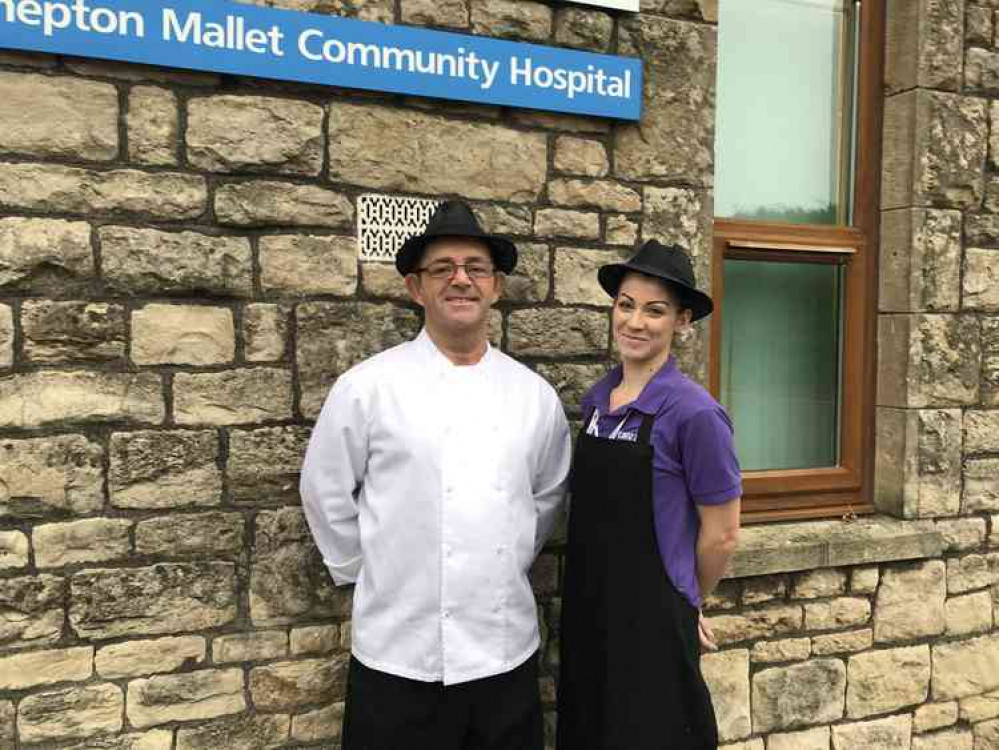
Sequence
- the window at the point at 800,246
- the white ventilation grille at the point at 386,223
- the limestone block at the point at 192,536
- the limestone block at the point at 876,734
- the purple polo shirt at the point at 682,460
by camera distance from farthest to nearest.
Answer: the window at the point at 800,246
the limestone block at the point at 876,734
the white ventilation grille at the point at 386,223
the limestone block at the point at 192,536
the purple polo shirt at the point at 682,460

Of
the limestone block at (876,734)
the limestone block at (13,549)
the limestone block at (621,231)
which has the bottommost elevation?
the limestone block at (876,734)

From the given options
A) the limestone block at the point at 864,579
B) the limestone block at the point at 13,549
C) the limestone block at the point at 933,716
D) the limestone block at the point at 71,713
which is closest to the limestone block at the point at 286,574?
the limestone block at the point at 71,713

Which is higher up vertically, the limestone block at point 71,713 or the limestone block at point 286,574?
the limestone block at point 286,574

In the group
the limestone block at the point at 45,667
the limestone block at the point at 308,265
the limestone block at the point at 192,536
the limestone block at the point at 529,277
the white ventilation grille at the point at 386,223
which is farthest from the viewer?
the limestone block at the point at 529,277

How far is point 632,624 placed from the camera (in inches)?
97.0

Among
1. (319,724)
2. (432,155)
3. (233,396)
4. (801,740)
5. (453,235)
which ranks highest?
(432,155)

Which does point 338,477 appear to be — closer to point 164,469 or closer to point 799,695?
point 164,469

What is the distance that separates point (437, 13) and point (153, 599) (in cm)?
215

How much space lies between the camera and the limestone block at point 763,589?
342cm

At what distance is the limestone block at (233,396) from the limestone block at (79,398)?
74 millimetres

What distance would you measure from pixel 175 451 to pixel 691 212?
2058 millimetres

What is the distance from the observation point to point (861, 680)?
3.62 m

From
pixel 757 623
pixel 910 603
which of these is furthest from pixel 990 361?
pixel 757 623

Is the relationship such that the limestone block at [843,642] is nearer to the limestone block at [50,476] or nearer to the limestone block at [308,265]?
the limestone block at [308,265]
